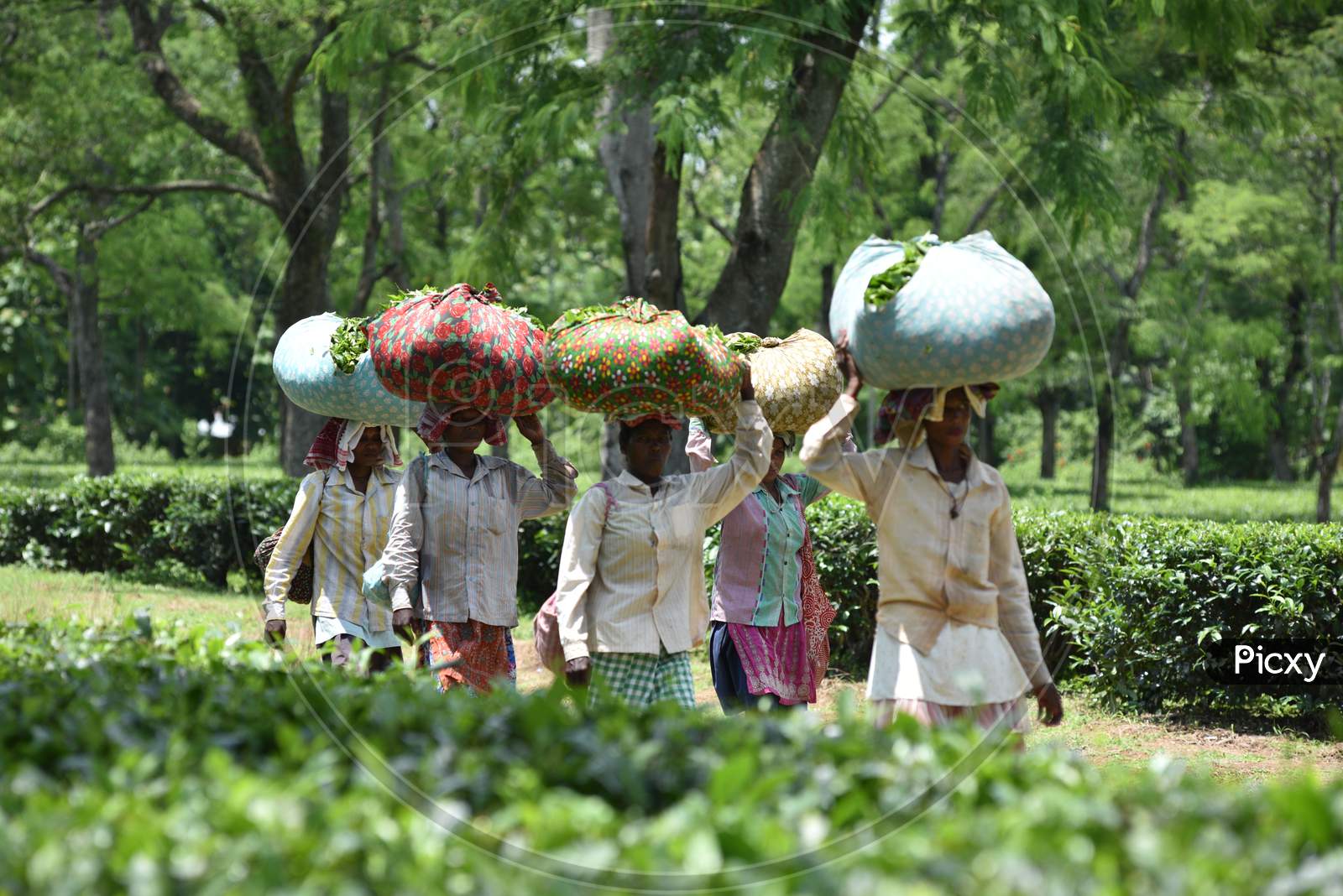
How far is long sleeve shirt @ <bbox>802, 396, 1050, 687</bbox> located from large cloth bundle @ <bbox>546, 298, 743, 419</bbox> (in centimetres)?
53

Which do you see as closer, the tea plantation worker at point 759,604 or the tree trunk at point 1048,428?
the tea plantation worker at point 759,604

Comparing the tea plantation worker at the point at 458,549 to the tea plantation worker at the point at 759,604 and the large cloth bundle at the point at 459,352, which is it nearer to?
the large cloth bundle at the point at 459,352

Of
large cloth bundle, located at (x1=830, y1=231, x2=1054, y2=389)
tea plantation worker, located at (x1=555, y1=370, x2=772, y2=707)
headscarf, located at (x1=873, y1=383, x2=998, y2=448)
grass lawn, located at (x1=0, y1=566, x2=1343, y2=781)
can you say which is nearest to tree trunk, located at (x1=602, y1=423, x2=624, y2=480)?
grass lawn, located at (x1=0, y1=566, x2=1343, y2=781)

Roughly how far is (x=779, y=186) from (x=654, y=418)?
6.58 meters

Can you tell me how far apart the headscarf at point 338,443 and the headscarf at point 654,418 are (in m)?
1.83

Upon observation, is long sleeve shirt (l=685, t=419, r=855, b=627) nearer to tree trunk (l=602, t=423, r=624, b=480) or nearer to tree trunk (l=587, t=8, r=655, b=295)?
tree trunk (l=587, t=8, r=655, b=295)

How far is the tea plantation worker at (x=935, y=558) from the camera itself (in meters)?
4.65

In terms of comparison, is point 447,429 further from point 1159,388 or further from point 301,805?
point 1159,388

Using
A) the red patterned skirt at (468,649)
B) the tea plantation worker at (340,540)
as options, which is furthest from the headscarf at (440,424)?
the red patterned skirt at (468,649)

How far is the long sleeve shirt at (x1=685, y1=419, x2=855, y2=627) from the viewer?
20.5 feet

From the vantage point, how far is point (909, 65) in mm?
17625

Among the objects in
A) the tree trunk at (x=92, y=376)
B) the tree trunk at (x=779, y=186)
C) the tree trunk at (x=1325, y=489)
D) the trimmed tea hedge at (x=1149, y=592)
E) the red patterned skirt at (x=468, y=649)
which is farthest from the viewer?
the tree trunk at (x=92, y=376)

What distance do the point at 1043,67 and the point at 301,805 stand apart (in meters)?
9.74

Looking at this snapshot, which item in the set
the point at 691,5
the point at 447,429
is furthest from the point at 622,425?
the point at 691,5
